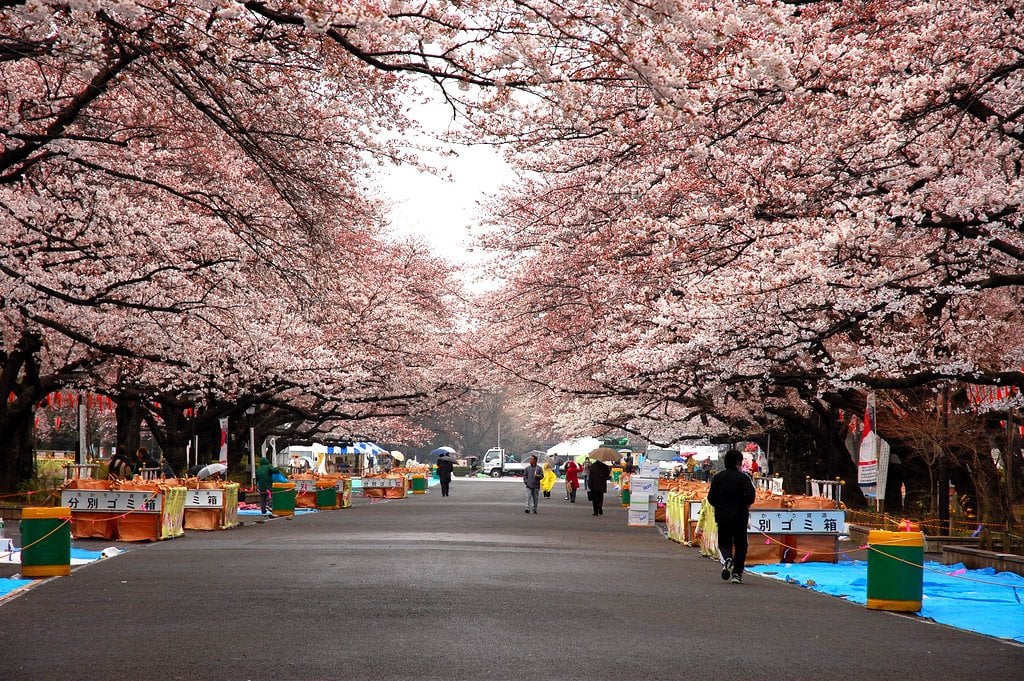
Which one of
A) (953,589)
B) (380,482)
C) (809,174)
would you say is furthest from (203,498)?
(380,482)

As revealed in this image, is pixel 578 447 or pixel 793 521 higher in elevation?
pixel 793 521

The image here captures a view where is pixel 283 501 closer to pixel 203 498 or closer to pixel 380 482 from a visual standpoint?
pixel 203 498

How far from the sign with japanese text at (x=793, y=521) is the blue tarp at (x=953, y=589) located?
59cm

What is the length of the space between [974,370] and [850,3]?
6.40 meters

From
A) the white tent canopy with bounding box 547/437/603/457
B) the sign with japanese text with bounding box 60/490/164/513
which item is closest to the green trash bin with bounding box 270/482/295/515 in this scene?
the sign with japanese text with bounding box 60/490/164/513

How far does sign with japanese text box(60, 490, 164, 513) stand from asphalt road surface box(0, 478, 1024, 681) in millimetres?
3339

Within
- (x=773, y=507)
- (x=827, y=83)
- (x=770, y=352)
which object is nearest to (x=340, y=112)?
(x=827, y=83)

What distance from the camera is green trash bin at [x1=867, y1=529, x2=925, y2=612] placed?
44.3 feet

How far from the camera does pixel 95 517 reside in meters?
22.8

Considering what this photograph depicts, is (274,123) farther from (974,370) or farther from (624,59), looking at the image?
(974,370)

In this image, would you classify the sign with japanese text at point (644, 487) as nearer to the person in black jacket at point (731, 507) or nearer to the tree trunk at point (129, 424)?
the tree trunk at point (129, 424)

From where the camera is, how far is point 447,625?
10828 millimetres

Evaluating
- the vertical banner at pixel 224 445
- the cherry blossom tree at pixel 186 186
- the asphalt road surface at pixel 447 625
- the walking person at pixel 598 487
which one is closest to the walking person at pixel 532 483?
the walking person at pixel 598 487

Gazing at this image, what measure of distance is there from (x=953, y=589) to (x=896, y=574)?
3047 millimetres
